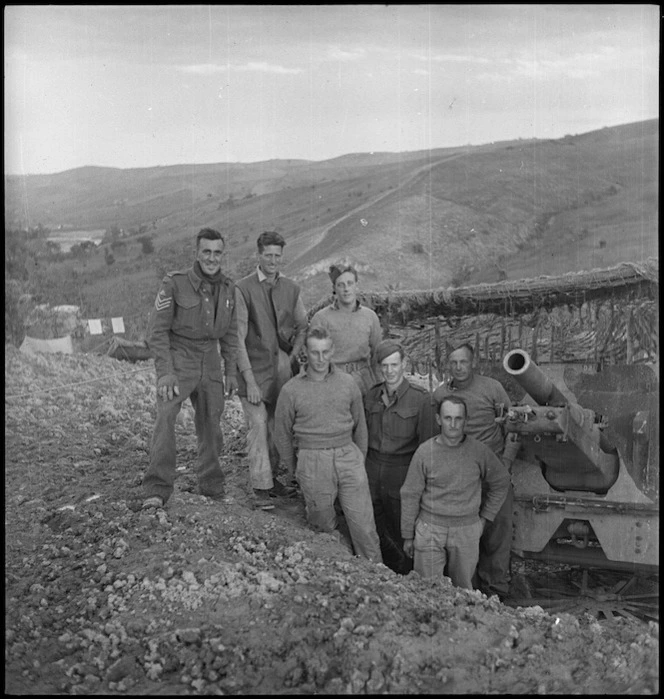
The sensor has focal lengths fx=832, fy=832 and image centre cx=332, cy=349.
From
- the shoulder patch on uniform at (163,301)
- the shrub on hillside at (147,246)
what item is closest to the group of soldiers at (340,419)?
the shoulder patch on uniform at (163,301)

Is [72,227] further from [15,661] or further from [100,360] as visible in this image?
[15,661]

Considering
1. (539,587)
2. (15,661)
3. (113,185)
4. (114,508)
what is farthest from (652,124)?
(15,661)

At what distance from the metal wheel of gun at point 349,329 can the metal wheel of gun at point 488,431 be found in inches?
27.2

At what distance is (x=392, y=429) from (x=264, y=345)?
1.21 metres

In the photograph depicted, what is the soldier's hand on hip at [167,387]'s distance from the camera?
6031mm

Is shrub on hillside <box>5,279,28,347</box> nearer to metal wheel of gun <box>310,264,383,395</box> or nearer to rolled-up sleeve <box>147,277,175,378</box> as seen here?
rolled-up sleeve <box>147,277,175,378</box>

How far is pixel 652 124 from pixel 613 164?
2.13 m

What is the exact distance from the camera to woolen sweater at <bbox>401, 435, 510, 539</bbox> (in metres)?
5.74

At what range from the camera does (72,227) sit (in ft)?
58.5

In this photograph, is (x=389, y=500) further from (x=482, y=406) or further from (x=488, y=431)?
(x=482, y=406)

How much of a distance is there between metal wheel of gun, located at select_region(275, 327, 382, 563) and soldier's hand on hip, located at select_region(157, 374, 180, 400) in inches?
30.3

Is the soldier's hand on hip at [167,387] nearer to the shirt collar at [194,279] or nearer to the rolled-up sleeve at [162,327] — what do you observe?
the rolled-up sleeve at [162,327]

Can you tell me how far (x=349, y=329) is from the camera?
6641mm

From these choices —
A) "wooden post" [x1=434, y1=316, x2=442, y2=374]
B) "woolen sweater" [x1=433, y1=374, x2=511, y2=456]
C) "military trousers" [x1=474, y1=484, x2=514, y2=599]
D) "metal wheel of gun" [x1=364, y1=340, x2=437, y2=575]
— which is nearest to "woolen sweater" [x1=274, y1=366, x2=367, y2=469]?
"metal wheel of gun" [x1=364, y1=340, x2=437, y2=575]
